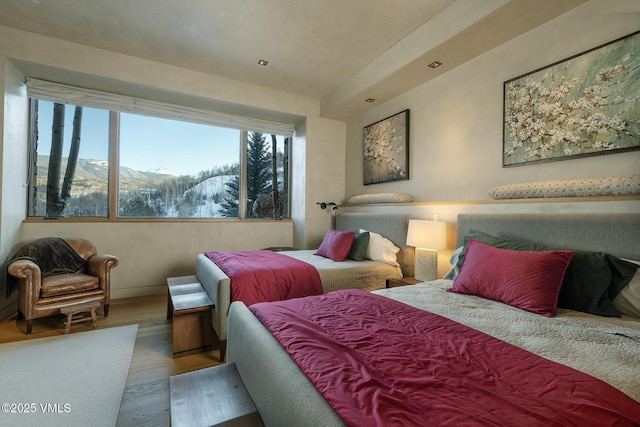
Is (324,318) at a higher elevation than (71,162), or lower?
lower

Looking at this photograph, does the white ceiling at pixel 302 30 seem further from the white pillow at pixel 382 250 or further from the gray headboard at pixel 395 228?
the white pillow at pixel 382 250

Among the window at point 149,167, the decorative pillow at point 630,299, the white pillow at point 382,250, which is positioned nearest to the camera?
the decorative pillow at point 630,299

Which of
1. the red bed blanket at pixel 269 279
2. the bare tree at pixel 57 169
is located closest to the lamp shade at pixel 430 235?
the red bed blanket at pixel 269 279

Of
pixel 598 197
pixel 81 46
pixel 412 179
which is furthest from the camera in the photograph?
pixel 412 179

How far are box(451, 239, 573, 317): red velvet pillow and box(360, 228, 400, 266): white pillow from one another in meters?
1.21

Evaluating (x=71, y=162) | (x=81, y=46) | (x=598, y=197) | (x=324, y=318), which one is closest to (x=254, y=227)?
(x=71, y=162)

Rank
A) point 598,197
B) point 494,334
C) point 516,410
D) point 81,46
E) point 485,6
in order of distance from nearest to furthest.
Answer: point 516,410 < point 494,334 < point 598,197 < point 485,6 < point 81,46

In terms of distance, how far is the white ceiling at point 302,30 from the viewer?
2.32 m

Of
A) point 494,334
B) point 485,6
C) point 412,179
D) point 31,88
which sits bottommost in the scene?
point 494,334

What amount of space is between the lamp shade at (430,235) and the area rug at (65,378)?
2505 millimetres

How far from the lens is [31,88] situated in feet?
10.0

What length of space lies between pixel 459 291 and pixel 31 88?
4.57 meters

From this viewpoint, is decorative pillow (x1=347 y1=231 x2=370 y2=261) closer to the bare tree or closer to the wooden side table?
the wooden side table

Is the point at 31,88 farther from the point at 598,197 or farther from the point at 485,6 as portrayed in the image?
the point at 598,197
